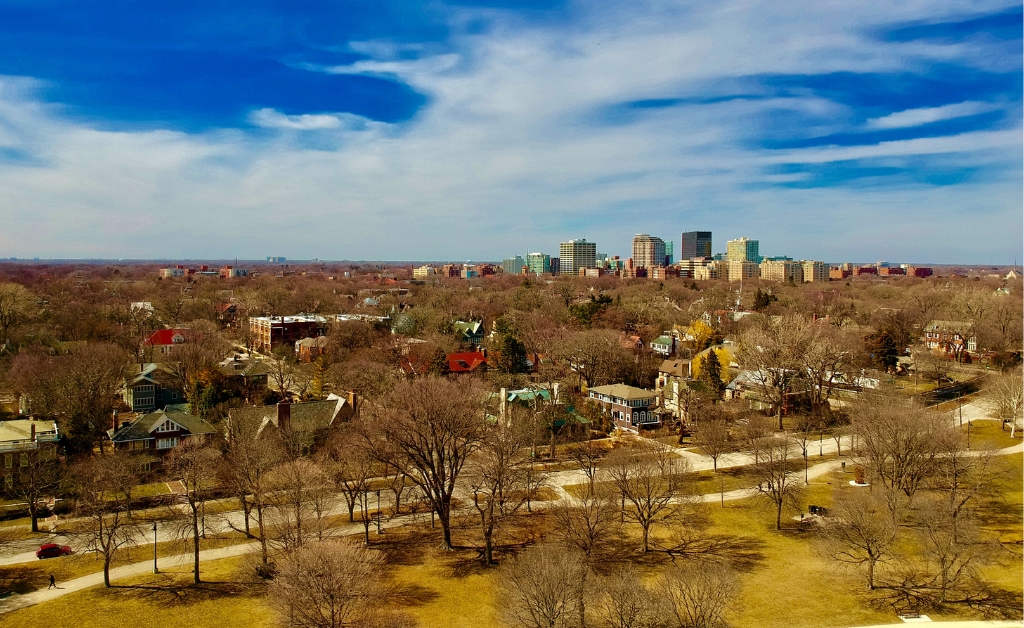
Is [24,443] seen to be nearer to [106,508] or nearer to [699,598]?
[106,508]

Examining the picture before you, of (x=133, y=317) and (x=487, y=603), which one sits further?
(x=133, y=317)

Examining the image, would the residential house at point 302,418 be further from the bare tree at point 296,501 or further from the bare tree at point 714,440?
the bare tree at point 714,440

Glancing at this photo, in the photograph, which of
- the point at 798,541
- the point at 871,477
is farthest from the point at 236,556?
the point at 871,477

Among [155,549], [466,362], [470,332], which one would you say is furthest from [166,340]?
[155,549]

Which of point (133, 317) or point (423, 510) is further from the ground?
point (133, 317)

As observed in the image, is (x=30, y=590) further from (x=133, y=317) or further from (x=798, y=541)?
(x=133, y=317)

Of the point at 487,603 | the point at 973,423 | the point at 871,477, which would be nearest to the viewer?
the point at 487,603

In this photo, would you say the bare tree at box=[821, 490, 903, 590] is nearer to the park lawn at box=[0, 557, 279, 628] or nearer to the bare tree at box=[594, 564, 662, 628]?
the bare tree at box=[594, 564, 662, 628]
